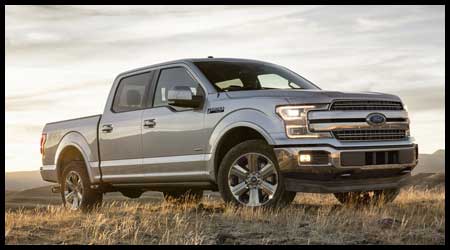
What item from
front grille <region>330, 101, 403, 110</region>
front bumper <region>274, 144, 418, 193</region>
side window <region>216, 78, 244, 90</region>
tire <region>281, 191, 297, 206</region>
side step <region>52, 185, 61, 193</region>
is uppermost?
side window <region>216, 78, 244, 90</region>

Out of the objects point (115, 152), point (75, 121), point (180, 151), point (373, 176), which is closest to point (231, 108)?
point (180, 151)

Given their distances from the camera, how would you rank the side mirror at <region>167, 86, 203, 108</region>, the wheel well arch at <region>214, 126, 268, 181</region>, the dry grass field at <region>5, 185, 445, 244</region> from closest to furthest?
the dry grass field at <region>5, 185, 445, 244</region> → the wheel well arch at <region>214, 126, 268, 181</region> → the side mirror at <region>167, 86, 203, 108</region>

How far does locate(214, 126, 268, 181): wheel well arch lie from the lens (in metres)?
8.77

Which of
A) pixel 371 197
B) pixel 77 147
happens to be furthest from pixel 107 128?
pixel 371 197

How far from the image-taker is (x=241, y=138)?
8969mm

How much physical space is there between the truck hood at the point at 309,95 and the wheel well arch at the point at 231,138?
0.41 meters

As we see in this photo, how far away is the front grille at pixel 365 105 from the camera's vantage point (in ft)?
27.4

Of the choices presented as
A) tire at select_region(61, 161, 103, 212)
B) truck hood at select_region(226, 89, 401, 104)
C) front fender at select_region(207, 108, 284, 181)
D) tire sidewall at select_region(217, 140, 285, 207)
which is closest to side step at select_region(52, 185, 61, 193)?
tire at select_region(61, 161, 103, 212)

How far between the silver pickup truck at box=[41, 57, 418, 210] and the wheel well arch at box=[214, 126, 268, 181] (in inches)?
0.5

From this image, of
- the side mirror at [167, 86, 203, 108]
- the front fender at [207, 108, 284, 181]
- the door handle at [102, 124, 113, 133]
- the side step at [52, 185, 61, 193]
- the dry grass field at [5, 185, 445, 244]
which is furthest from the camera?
the side step at [52, 185, 61, 193]

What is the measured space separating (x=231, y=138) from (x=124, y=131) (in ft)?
6.91

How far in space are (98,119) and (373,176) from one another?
4532mm

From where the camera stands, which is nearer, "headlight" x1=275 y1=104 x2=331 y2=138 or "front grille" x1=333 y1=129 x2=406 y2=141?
"headlight" x1=275 y1=104 x2=331 y2=138

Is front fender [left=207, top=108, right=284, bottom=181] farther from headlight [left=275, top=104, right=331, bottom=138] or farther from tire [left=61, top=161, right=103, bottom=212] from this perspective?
tire [left=61, top=161, right=103, bottom=212]
